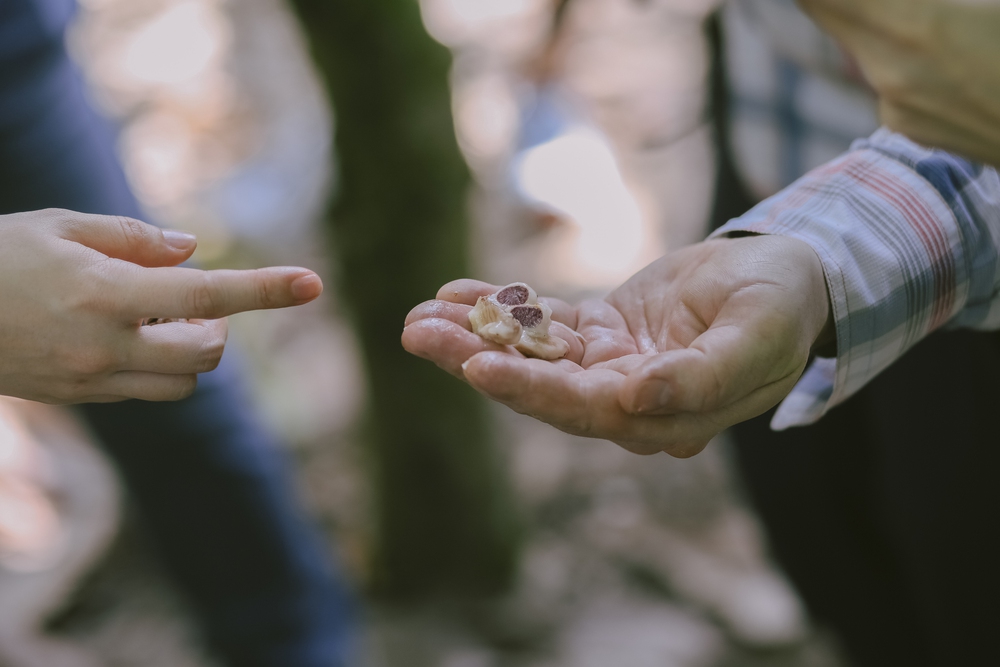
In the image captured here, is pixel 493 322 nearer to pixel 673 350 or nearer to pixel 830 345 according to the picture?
pixel 673 350

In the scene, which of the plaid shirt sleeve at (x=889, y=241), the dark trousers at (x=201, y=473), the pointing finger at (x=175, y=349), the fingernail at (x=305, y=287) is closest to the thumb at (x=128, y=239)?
the pointing finger at (x=175, y=349)

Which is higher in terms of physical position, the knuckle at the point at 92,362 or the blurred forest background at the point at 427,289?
the knuckle at the point at 92,362

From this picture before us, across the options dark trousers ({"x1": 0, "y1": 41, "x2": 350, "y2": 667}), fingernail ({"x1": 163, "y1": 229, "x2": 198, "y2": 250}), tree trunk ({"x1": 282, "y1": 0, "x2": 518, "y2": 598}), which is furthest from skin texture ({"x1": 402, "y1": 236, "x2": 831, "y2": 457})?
dark trousers ({"x1": 0, "y1": 41, "x2": 350, "y2": 667})

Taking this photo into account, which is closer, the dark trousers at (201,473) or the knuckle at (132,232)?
the knuckle at (132,232)

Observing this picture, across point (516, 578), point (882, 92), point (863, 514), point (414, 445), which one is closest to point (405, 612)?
point (516, 578)

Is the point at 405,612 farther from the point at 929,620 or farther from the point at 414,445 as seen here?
the point at 929,620

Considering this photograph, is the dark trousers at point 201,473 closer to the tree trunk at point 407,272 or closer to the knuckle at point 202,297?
the tree trunk at point 407,272

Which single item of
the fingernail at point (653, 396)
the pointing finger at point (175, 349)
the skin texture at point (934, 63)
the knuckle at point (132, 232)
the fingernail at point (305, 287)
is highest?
the skin texture at point (934, 63)
